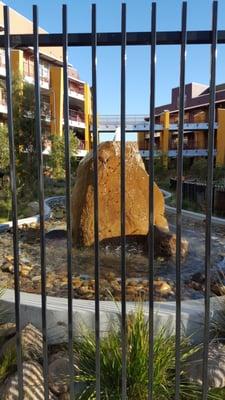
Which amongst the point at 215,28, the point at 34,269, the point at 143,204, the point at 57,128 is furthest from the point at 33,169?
the point at 215,28

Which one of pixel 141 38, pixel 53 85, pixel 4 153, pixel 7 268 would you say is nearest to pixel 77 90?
pixel 53 85

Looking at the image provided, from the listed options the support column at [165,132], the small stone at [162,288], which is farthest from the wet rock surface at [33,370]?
the support column at [165,132]

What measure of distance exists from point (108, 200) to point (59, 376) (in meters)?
4.84

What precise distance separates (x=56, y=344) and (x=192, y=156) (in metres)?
44.5

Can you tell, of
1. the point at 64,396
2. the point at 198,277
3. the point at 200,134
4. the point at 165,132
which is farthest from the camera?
the point at 200,134

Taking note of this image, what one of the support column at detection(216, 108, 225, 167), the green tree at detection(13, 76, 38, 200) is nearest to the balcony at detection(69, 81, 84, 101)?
the support column at detection(216, 108, 225, 167)

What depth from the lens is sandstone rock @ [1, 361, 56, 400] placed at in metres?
2.76

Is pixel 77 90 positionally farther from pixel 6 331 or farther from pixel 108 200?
pixel 6 331

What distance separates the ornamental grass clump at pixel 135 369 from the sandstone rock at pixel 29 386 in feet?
0.86

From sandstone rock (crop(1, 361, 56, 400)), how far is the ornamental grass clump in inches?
10.3

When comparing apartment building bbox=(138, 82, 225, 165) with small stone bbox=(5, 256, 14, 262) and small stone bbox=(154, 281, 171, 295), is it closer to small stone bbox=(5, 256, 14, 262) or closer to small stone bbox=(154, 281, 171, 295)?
small stone bbox=(5, 256, 14, 262)

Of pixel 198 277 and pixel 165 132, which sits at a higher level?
pixel 165 132

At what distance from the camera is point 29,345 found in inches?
130

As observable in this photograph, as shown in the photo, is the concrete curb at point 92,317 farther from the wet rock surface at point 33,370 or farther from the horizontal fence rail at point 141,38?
the horizontal fence rail at point 141,38
